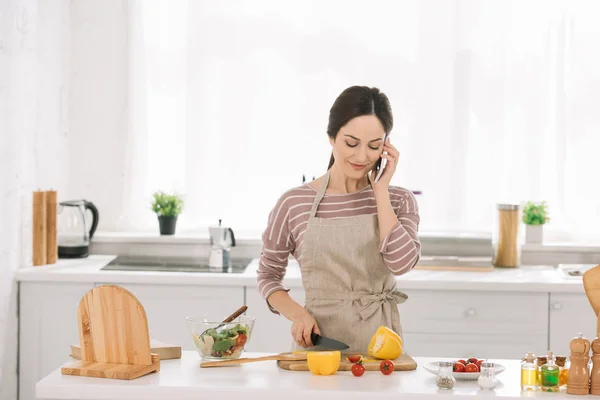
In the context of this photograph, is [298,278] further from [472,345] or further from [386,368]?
[386,368]

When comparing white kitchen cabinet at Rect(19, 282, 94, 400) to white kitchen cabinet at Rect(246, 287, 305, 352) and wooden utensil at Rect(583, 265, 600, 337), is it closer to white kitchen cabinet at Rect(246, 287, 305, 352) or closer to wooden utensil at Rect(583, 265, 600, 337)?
white kitchen cabinet at Rect(246, 287, 305, 352)

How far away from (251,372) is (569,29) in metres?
2.87

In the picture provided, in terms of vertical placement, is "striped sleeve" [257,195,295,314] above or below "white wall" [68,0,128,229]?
below

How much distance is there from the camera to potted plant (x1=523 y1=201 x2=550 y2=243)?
4.34m

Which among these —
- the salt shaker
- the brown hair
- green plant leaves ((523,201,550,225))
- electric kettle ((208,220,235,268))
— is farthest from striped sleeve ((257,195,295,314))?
green plant leaves ((523,201,550,225))

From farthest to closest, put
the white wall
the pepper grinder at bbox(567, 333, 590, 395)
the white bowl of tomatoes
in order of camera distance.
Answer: the white wall < the white bowl of tomatoes < the pepper grinder at bbox(567, 333, 590, 395)

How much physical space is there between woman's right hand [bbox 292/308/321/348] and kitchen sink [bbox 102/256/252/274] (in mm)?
1485

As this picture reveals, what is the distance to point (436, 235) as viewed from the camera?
174 inches

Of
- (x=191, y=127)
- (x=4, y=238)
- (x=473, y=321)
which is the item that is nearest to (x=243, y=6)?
(x=191, y=127)

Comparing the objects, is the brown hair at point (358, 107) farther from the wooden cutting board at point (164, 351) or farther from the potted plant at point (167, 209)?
the potted plant at point (167, 209)

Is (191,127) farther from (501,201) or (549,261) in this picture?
(549,261)

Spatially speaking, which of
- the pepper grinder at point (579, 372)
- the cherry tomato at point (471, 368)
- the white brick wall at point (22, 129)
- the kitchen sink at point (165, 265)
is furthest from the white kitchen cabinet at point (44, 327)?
the pepper grinder at point (579, 372)

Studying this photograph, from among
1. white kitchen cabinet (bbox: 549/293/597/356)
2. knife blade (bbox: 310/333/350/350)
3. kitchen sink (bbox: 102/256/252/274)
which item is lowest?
white kitchen cabinet (bbox: 549/293/597/356)

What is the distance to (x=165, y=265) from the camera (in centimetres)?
427
